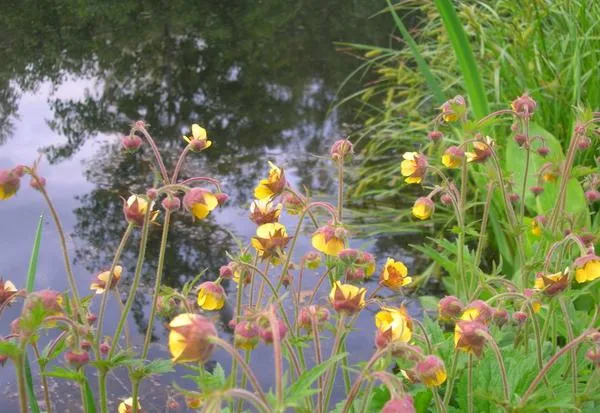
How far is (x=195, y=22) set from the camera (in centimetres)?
563

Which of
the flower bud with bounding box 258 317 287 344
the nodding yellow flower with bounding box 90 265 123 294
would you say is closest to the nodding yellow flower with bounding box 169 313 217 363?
the flower bud with bounding box 258 317 287 344

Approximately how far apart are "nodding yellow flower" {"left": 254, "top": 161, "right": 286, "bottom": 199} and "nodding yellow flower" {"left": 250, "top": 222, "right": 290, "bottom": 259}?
0.06 metres

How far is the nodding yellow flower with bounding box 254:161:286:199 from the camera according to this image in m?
1.21

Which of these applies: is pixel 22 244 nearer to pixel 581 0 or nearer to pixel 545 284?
pixel 545 284

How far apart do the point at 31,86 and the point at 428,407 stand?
335cm

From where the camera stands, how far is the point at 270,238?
3.82 feet

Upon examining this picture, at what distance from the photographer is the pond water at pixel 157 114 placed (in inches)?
104

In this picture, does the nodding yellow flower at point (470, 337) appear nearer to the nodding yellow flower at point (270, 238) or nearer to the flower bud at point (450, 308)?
the flower bud at point (450, 308)

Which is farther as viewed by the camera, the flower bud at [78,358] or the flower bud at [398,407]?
the flower bud at [78,358]

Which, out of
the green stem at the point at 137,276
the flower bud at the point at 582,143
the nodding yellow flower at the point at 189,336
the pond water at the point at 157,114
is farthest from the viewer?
the pond water at the point at 157,114

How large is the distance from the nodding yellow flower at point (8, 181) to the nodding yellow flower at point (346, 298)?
43 centimetres

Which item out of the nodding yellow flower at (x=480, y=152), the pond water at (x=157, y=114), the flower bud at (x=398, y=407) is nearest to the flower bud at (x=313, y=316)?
the flower bud at (x=398, y=407)

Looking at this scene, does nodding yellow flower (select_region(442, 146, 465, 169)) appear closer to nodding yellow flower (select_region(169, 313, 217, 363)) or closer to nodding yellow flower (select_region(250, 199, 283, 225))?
nodding yellow flower (select_region(250, 199, 283, 225))

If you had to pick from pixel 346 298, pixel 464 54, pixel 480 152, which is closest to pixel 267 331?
pixel 346 298
